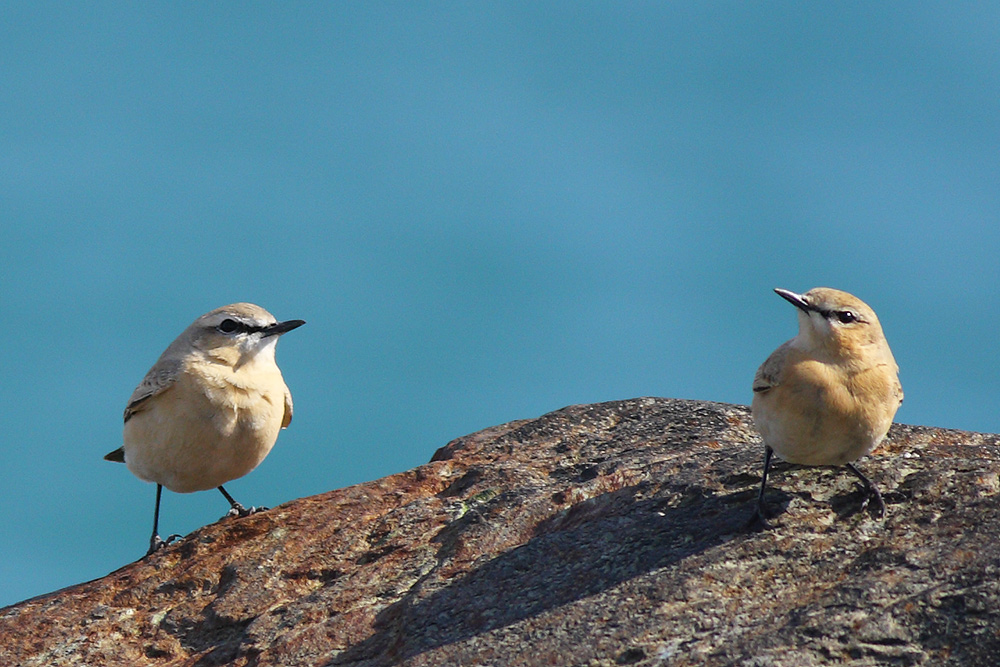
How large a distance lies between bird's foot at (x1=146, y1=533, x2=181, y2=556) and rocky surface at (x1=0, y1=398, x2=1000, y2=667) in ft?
0.67

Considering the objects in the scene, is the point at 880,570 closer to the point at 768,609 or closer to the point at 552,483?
the point at 768,609

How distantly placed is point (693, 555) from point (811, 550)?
79 cm

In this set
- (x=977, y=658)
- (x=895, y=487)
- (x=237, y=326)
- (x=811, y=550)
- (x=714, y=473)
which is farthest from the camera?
(x=237, y=326)

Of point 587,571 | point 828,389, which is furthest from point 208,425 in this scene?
point 828,389

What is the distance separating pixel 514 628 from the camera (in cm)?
686

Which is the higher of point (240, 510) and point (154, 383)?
point (154, 383)

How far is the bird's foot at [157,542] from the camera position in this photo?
966 centimetres

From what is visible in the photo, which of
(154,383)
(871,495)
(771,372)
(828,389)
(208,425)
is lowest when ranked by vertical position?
(871,495)

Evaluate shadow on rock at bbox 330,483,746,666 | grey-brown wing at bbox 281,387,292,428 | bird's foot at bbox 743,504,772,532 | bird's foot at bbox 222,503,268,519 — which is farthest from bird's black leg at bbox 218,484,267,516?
bird's foot at bbox 743,504,772,532

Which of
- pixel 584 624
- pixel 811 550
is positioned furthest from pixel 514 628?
pixel 811 550

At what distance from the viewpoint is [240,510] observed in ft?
34.0

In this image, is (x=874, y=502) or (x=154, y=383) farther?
(x=154, y=383)

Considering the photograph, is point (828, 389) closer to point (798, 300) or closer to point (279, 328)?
point (798, 300)

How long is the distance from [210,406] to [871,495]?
227 inches
